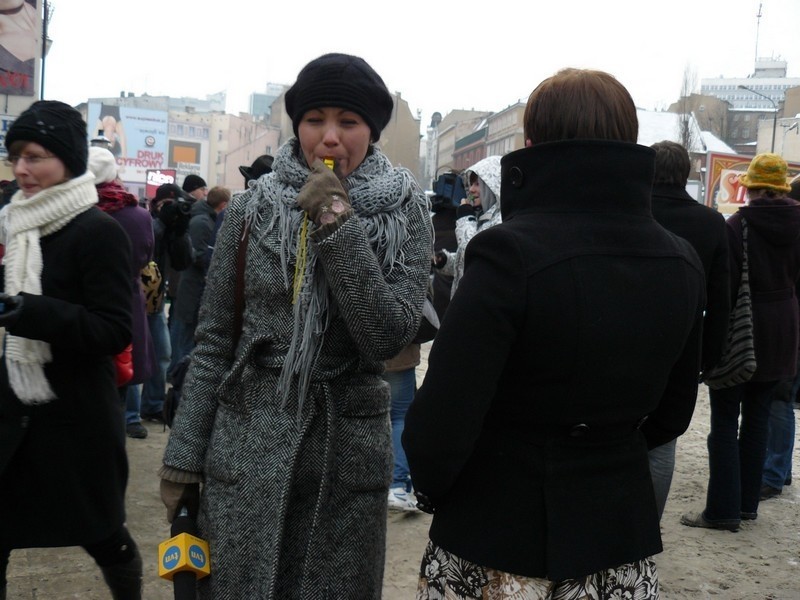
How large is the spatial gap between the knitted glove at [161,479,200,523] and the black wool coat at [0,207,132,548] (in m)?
0.75

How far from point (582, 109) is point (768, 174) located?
357 centimetres

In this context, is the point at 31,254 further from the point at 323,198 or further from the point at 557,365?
the point at 557,365

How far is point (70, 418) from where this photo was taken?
9.86ft

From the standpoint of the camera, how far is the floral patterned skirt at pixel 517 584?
181 cm

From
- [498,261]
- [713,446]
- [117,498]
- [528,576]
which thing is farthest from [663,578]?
[498,261]

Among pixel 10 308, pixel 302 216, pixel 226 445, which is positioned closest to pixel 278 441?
pixel 226 445

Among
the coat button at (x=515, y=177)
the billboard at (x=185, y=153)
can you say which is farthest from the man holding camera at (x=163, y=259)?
the billboard at (x=185, y=153)

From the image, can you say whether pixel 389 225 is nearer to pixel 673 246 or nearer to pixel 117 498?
pixel 673 246

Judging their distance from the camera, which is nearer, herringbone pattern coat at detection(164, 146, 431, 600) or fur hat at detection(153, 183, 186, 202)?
herringbone pattern coat at detection(164, 146, 431, 600)

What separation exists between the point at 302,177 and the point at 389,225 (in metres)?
0.26

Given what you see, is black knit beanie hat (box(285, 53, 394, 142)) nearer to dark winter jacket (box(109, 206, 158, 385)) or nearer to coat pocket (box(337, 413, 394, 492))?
coat pocket (box(337, 413, 394, 492))

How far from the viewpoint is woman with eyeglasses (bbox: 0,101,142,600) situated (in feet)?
9.62

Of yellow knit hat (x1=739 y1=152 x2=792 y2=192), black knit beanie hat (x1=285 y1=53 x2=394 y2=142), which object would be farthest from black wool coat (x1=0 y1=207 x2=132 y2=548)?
yellow knit hat (x1=739 y1=152 x2=792 y2=192)

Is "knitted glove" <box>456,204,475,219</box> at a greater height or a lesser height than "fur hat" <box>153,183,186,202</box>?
lesser
